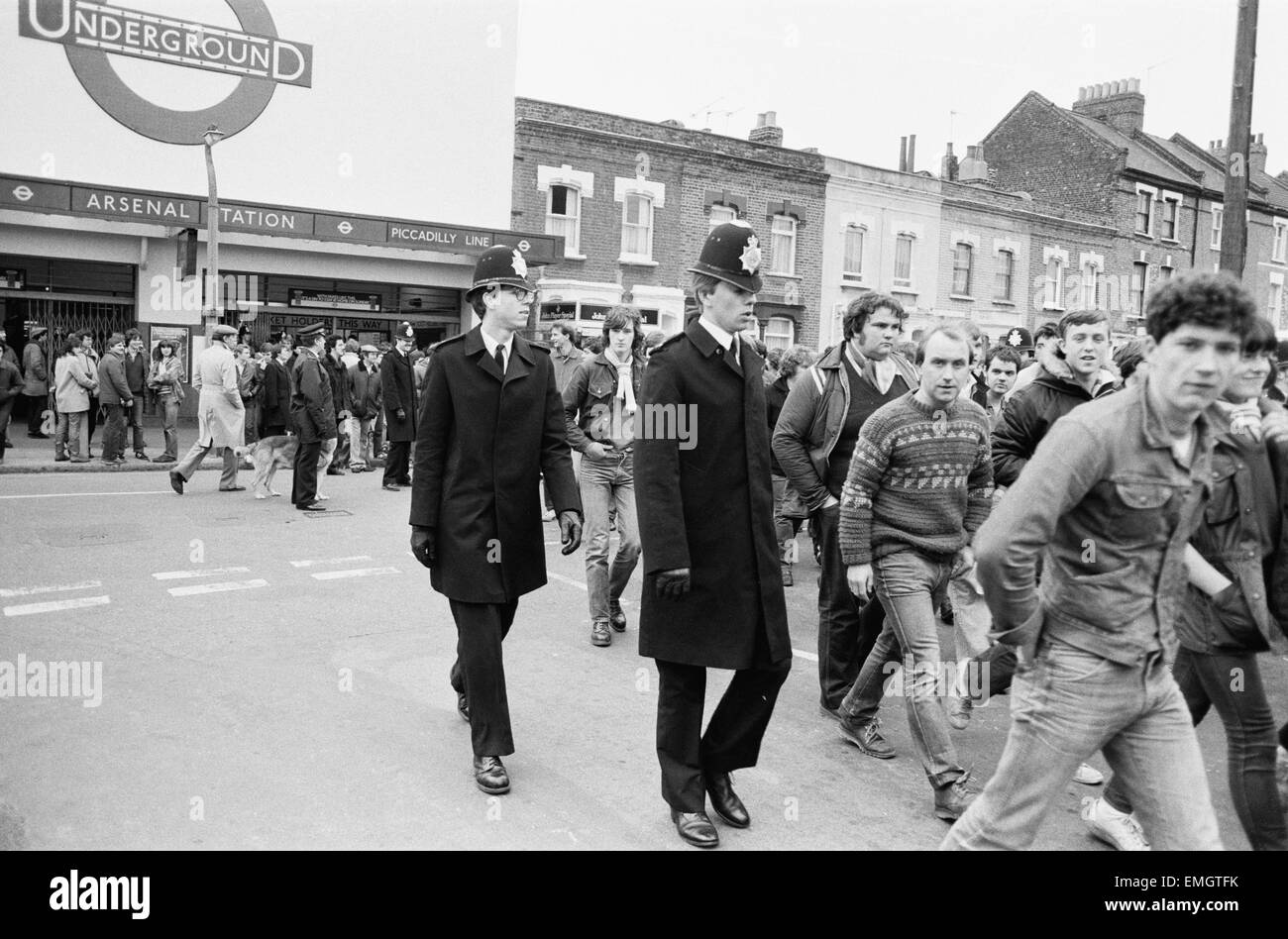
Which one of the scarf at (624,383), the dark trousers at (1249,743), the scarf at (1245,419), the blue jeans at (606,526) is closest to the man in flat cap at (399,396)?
the scarf at (624,383)

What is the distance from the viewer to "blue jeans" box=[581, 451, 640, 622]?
696 cm

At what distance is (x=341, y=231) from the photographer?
2080cm

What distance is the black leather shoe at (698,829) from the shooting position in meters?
3.97

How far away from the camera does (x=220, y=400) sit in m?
13.3

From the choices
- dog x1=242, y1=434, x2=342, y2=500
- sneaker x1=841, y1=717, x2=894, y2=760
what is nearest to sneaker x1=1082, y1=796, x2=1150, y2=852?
sneaker x1=841, y1=717, x2=894, y2=760

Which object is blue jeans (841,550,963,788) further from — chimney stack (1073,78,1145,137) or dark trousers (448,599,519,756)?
chimney stack (1073,78,1145,137)

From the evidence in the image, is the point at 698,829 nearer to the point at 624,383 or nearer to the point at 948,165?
the point at 624,383

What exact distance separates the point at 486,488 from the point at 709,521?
43.2 inches

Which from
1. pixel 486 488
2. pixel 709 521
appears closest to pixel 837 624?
pixel 709 521

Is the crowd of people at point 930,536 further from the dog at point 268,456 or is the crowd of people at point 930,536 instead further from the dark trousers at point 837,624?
the dog at point 268,456

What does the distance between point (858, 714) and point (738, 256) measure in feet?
7.76

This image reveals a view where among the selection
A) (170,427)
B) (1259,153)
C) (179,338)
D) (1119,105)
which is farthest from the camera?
(1259,153)
